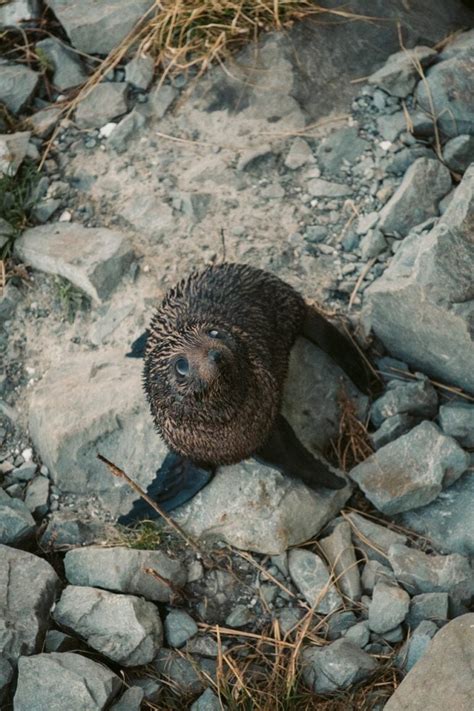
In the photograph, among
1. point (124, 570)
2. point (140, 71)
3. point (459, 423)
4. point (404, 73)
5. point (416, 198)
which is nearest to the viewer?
point (124, 570)

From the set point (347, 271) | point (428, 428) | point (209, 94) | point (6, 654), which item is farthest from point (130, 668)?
point (209, 94)

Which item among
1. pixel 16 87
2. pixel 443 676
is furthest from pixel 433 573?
pixel 16 87

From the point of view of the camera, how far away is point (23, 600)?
451 cm

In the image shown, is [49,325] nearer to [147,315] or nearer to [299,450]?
[147,315]

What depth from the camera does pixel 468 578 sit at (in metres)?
4.56

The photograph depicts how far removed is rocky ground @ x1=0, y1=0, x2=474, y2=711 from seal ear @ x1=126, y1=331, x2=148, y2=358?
4.2 inches

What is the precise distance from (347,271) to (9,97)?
2.43 metres

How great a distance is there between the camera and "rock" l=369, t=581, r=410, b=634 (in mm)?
4488

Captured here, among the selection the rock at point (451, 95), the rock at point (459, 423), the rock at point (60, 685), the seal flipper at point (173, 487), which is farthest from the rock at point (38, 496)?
the rock at point (451, 95)

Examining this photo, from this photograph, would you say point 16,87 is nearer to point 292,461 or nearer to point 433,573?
point 292,461

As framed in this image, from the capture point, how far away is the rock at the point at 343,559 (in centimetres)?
477

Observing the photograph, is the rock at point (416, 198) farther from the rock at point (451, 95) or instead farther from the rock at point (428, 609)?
the rock at point (428, 609)

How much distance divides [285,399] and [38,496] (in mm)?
1336

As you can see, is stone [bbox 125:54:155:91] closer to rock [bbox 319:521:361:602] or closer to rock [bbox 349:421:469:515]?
rock [bbox 349:421:469:515]
